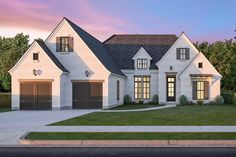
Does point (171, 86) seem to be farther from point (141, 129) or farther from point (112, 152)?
point (112, 152)

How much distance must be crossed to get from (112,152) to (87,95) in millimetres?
24234

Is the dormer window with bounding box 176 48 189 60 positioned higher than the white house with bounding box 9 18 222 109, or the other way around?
the dormer window with bounding box 176 48 189 60

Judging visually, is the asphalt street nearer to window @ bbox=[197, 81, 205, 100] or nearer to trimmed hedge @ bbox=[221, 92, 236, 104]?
window @ bbox=[197, 81, 205, 100]

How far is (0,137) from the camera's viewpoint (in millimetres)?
16781

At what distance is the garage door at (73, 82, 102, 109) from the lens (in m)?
37.2

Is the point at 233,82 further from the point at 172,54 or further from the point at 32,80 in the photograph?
the point at 32,80

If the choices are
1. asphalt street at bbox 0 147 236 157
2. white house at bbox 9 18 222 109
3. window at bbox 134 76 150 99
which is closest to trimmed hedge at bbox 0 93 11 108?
white house at bbox 9 18 222 109

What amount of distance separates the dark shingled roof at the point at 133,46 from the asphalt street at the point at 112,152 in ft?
104

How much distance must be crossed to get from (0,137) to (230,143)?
8.64m

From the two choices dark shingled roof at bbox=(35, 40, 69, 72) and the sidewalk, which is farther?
dark shingled roof at bbox=(35, 40, 69, 72)

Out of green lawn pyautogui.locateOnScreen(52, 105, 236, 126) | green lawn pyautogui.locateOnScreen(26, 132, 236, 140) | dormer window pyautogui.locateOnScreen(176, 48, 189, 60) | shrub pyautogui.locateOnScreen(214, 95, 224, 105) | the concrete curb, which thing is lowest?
the concrete curb

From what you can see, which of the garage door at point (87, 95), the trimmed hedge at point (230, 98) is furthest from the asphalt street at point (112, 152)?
the trimmed hedge at point (230, 98)

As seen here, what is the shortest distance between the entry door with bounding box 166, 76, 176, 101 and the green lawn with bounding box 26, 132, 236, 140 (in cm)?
2764

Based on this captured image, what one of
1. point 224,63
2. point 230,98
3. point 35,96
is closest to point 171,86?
point 230,98
